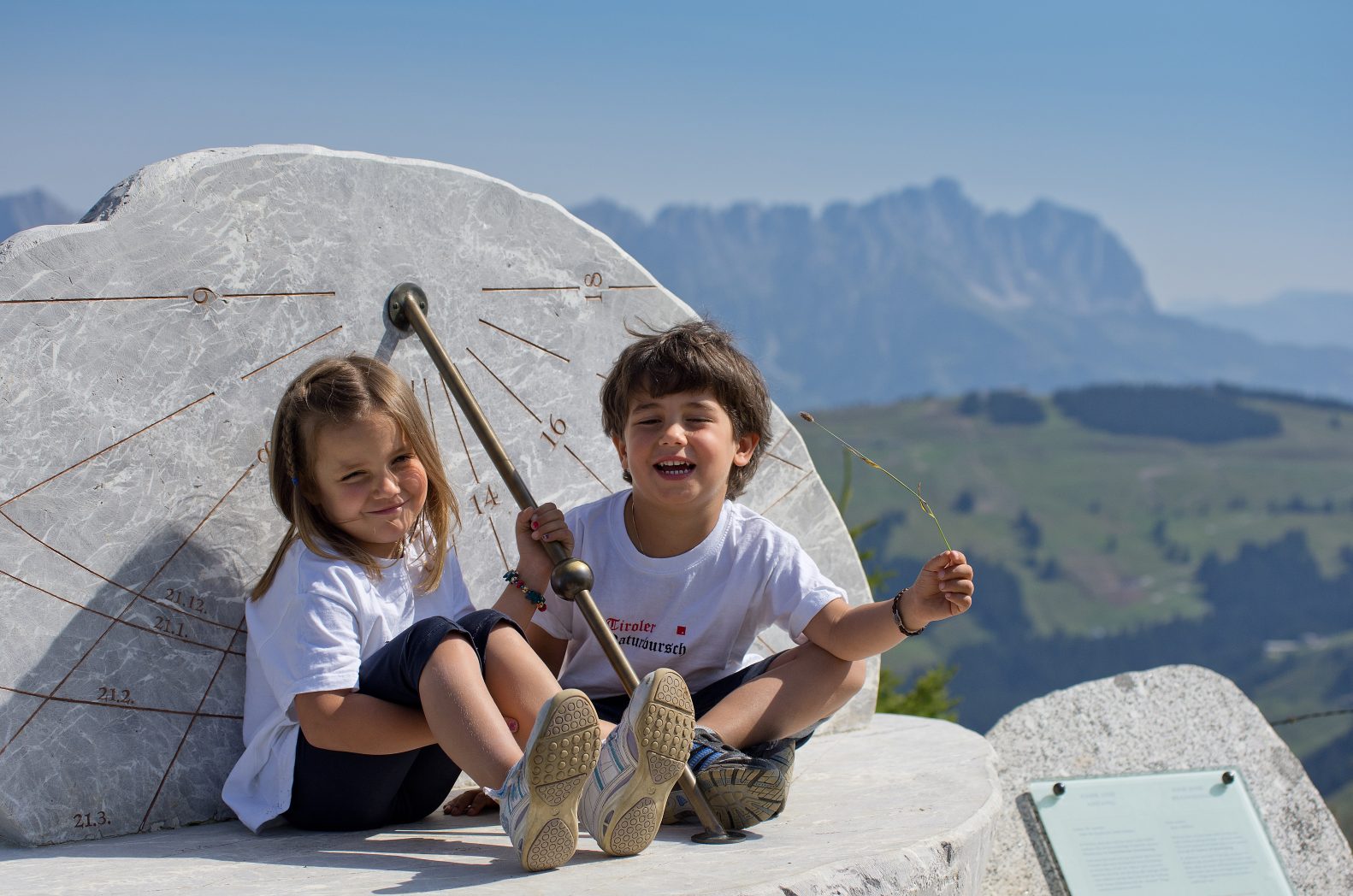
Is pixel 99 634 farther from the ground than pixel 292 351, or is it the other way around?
pixel 292 351

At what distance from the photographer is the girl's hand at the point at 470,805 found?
3.29 m

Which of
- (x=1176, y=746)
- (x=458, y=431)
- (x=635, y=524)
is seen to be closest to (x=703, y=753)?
(x=635, y=524)

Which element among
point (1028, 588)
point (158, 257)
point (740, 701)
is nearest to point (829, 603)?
point (740, 701)

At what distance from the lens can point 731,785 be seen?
9.42ft

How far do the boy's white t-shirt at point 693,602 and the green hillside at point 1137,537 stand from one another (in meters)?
101

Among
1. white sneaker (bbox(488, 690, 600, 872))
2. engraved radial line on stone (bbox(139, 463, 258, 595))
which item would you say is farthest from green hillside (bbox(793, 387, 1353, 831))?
white sneaker (bbox(488, 690, 600, 872))

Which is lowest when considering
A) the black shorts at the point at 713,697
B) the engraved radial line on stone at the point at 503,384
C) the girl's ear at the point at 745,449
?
the black shorts at the point at 713,697

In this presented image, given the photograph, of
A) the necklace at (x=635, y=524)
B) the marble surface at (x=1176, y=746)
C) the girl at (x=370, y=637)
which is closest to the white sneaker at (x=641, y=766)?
the girl at (x=370, y=637)

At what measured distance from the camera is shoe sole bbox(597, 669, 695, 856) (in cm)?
248

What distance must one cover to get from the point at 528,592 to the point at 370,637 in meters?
0.41

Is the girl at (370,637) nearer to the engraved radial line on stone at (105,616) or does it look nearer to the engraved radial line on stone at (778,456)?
the engraved radial line on stone at (105,616)

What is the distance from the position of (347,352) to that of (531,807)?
1645 millimetres

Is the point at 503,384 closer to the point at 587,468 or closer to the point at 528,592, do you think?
the point at 587,468

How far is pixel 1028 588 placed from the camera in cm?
13300
